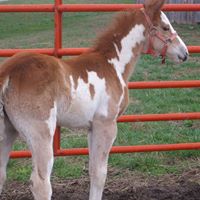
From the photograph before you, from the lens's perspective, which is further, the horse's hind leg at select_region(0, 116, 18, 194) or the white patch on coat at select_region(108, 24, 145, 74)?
the white patch on coat at select_region(108, 24, 145, 74)

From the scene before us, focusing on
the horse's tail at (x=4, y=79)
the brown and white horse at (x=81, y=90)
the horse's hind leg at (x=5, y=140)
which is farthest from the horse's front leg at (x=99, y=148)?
the horse's tail at (x=4, y=79)

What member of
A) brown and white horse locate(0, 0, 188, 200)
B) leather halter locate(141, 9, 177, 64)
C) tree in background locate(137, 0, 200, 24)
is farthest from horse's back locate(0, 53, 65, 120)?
tree in background locate(137, 0, 200, 24)

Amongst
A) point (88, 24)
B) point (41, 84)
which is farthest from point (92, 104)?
point (88, 24)

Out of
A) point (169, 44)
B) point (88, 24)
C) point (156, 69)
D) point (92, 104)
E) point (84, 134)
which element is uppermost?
point (169, 44)

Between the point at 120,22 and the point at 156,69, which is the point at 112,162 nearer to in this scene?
the point at 120,22

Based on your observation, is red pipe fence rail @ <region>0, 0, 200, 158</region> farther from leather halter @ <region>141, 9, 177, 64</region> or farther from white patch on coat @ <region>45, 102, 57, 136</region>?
white patch on coat @ <region>45, 102, 57, 136</region>

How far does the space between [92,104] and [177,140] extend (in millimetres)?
2363

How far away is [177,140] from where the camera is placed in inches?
245

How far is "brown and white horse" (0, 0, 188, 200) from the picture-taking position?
3.74m

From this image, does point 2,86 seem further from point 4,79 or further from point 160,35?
point 160,35

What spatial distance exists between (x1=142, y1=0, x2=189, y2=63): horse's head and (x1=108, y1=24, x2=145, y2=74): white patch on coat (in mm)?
60

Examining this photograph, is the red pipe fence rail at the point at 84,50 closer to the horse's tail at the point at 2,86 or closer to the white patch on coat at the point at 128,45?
the white patch on coat at the point at 128,45

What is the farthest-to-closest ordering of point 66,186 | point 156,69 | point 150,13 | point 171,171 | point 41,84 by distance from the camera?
point 156,69, point 171,171, point 66,186, point 150,13, point 41,84

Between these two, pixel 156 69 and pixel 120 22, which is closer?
pixel 120 22
